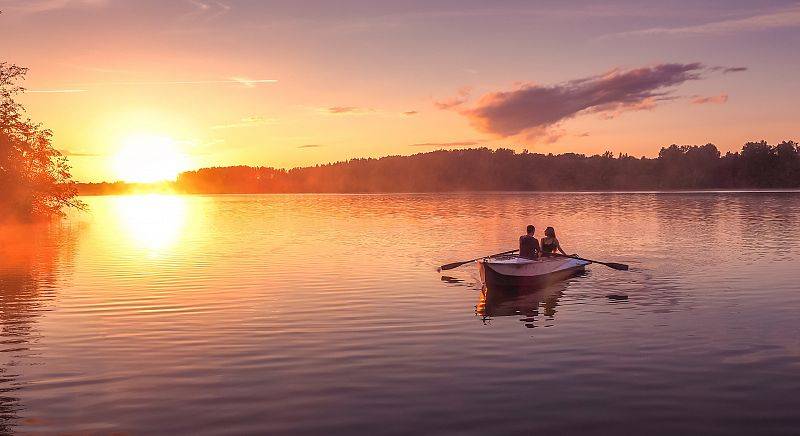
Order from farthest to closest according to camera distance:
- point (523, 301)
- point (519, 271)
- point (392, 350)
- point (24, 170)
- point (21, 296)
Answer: point (24, 170)
point (21, 296)
point (519, 271)
point (523, 301)
point (392, 350)

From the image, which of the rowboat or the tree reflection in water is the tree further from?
the rowboat

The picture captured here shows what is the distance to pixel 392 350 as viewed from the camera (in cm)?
1931

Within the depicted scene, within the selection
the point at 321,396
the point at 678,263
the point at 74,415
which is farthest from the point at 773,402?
the point at 678,263

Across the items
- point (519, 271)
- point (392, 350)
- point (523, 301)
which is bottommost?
point (523, 301)

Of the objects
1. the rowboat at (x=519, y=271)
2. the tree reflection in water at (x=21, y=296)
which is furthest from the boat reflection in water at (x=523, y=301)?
the tree reflection in water at (x=21, y=296)

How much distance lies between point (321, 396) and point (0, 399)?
647 centimetres

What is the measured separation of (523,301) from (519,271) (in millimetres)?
2201

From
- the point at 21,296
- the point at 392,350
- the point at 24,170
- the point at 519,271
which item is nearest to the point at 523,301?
the point at 519,271

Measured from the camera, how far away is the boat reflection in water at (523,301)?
25.0m

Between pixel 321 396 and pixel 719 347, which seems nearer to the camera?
pixel 321 396

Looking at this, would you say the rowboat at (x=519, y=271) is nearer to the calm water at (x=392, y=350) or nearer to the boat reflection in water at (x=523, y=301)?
the boat reflection in water at (x=523, y=301)

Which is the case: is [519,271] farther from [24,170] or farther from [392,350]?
[24,170]

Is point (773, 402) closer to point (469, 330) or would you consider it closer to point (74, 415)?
point (469, 330)

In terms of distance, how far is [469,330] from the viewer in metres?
22.1
